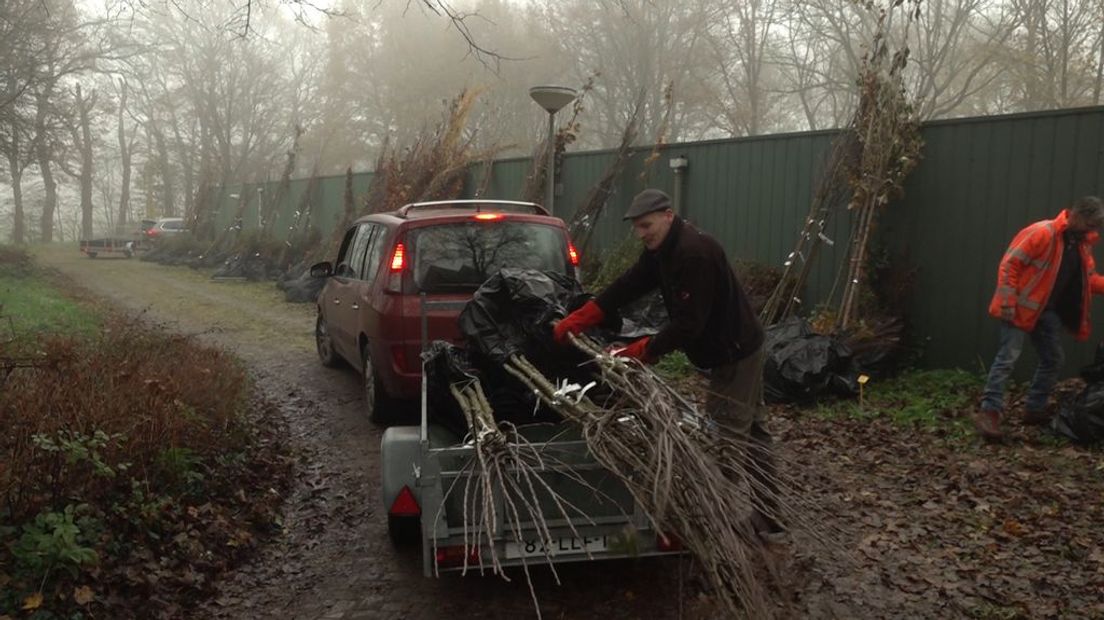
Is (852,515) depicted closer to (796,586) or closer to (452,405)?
(796,586)

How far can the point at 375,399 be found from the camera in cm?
718

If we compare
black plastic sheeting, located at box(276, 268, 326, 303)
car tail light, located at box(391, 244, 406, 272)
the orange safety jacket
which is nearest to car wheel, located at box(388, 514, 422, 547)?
car tail light, located at box(391, 244, 406, 272)

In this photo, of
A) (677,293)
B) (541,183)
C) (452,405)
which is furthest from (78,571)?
(541,183)

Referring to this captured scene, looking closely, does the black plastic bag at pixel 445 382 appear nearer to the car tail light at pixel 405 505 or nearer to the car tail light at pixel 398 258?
the car tail light at pixel 405 505

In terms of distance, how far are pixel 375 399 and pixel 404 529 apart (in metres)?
2.55

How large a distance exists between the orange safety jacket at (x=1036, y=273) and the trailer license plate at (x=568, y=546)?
421 cm

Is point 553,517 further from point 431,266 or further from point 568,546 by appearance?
point 431,266

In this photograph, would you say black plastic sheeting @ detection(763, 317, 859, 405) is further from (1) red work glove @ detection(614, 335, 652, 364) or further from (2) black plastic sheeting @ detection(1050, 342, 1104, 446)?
(1) red work glove @ detection(614, 335, 652, 364)

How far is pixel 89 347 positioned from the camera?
22.6ft

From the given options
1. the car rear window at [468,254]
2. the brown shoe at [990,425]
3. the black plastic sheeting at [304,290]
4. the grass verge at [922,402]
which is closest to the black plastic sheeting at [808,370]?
the grass verge at [922,402]

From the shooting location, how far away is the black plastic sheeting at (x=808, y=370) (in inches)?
304

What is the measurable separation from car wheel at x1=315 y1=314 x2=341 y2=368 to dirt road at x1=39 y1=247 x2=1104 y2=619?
2056 mm

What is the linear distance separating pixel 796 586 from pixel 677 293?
162 centimetres

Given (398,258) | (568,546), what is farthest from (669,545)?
(398,258)
